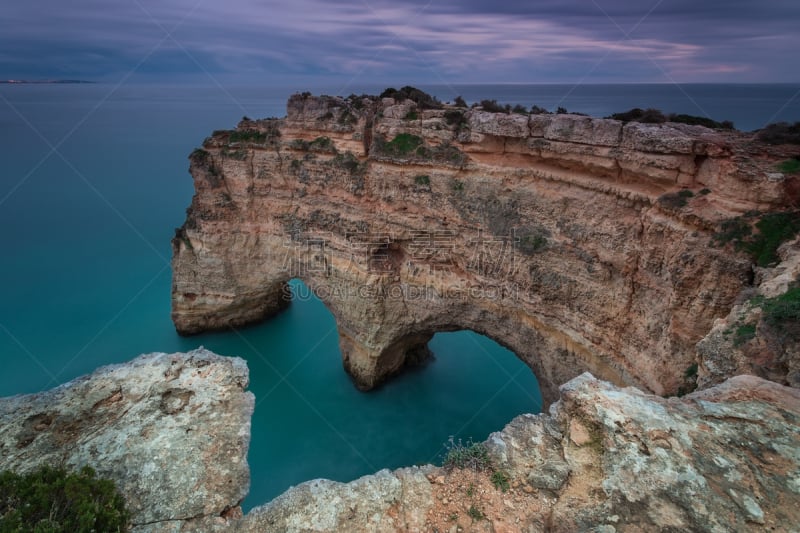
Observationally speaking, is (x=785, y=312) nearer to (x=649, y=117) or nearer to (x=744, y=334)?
(x=744, y=334)

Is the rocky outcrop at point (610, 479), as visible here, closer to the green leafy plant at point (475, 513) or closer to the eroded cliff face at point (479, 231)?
the green leafy plant at point (475, 513)

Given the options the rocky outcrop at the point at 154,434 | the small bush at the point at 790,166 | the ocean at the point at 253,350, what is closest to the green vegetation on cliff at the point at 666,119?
the small bush at the point at 790,166

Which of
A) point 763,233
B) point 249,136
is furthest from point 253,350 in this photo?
point 763,233

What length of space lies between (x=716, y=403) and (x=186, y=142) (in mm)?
54485

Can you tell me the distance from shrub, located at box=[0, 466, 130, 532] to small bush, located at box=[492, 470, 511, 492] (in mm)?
4237

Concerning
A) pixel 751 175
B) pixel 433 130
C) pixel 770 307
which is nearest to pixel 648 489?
pixel 770 307

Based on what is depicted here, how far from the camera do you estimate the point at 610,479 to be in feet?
15.9

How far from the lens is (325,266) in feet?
50.9

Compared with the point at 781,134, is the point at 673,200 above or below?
below

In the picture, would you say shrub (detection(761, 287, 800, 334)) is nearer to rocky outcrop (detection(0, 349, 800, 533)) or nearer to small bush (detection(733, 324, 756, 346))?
small bush (detection(733, 324, 756, 346))

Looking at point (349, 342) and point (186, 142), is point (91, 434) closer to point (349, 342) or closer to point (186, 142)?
point (349, 342)

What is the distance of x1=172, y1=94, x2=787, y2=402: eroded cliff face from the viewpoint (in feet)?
29.1

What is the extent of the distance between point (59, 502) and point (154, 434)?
1.33 m

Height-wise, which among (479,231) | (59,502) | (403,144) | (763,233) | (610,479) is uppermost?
(403,144)
